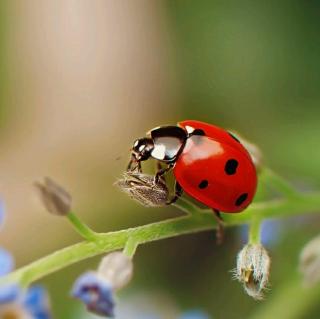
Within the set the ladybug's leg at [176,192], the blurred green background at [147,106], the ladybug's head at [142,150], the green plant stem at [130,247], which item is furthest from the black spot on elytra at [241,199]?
the blurred green background at [147,106]

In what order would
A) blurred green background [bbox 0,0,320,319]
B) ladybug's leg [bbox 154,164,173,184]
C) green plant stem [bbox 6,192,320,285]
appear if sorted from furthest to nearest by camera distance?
blurred green background [bbox 0,0,320,319]
ladybug's leg [bbox 154,164,173,184]
green plant stem [bbox 6,192,320,285]

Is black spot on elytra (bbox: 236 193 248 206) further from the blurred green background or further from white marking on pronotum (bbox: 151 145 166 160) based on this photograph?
the blurred green background

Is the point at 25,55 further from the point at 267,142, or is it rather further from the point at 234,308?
the point at 234,308

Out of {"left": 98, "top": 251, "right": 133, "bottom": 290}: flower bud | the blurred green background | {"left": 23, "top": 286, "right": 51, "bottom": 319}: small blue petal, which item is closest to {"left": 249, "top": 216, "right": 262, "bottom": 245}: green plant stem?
{"left": 98, "top": 251, "right": 133, "bottom": 290}: flower bud

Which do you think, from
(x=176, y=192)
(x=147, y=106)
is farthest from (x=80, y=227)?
(x=147, y=106)

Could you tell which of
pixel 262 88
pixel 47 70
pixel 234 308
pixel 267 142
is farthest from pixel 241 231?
pixel 47 70

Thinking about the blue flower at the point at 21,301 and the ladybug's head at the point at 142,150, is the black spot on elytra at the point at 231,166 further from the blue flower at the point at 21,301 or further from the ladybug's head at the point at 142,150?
the blue flower at the point at 21,301
